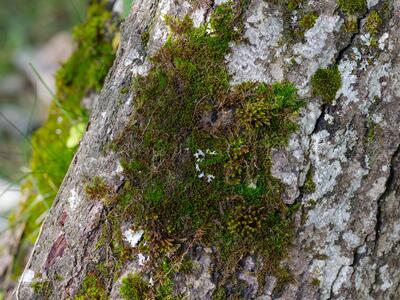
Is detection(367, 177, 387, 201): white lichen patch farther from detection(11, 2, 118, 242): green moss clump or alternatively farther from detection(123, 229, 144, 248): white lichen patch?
detection(11, 2, 118, 242): green moss clump

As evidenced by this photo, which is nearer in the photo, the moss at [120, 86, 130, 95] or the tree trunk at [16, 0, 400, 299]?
the tree trunk at [16, 0, 400, 299]

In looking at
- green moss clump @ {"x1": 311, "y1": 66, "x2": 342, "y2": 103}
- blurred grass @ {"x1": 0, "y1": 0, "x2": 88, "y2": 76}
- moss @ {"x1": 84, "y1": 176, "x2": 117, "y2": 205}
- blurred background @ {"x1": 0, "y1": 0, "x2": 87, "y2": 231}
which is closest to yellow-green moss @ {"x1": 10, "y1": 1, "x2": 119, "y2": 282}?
moss @ {"x1": 84, "y1": 176, "x2": 117, "y2": 205}

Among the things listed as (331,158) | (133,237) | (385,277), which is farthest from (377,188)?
(133,237)

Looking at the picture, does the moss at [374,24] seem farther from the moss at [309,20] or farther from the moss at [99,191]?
the moss at [99,191]

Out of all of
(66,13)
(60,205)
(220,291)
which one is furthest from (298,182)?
(66,13)

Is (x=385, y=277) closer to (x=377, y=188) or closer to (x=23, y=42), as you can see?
(x=377, y=188)

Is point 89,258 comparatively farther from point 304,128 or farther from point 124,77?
point 304,128

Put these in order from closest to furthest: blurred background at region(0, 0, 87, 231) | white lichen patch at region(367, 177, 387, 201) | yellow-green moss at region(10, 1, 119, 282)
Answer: white lichen patch at region(367, 177, 387, 201), yellow-green moss at region(10, 1, 119, 282), blurred background at region(0, 0, 87, 231)
